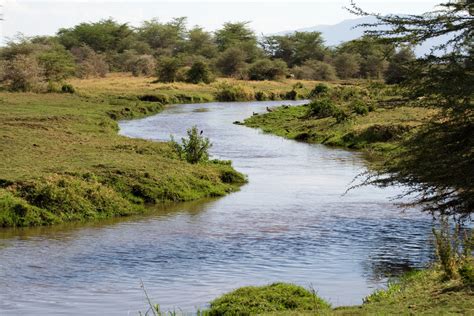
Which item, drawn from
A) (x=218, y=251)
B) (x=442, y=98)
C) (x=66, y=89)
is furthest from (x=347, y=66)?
(x=442, y=98)

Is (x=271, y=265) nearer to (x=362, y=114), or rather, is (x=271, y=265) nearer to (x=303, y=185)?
(x=303, y=185)

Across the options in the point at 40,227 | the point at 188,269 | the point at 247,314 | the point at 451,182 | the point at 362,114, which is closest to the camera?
the point at 247,314

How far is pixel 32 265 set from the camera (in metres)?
16.9

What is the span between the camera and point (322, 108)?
50.9m

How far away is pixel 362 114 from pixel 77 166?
82.6 feet

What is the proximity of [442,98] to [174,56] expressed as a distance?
320ft

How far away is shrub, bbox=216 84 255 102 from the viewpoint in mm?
76912

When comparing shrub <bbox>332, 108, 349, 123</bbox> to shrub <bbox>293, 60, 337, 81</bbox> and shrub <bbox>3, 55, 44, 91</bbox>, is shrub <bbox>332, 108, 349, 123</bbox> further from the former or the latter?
shrub <bbox>293, 60, 337, 81</bbox>

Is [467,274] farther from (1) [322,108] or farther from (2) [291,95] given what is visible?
(2) [291,95]

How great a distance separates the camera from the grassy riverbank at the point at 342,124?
127 feet

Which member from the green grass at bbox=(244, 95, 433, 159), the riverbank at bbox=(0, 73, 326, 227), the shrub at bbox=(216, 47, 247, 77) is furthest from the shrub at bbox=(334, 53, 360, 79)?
the riverbank at bbox=(0, 73, 326, 227)

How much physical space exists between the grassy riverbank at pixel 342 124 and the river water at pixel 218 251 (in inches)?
405

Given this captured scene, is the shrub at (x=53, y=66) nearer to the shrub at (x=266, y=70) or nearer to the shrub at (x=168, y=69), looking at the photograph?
the shrub at (x=168, y=69)

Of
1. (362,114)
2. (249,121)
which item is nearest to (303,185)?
(362,114)
